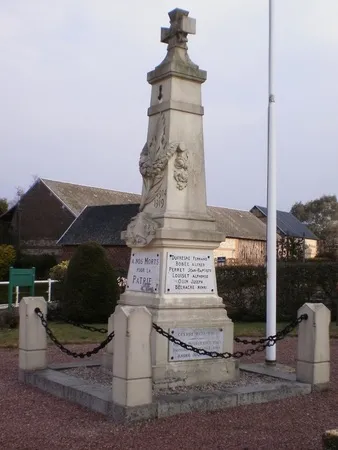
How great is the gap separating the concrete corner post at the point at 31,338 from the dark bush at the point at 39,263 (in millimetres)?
32028

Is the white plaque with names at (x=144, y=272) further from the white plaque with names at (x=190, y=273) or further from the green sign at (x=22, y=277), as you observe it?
the green sign at (x=22, y=277)

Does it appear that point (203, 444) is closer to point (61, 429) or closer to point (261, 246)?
point (61, 429)

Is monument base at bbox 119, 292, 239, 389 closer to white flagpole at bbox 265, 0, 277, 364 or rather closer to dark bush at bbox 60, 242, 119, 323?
white flagpole at bbox 265, 0, 277, 364

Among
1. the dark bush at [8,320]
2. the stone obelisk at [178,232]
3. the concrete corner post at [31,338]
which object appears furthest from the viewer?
the dark bush at [8,320]

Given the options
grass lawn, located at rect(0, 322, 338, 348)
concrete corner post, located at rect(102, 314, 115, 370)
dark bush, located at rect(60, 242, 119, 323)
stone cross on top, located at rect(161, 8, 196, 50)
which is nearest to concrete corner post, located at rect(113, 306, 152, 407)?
concrete corner post, located at rect(102, 314, 115, 370)

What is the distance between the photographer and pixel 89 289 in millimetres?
18359

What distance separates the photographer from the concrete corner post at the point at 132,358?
6.48 metres

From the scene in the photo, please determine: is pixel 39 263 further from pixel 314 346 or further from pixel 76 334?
pixel 314 346

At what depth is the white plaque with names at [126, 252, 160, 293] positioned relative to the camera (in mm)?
8133

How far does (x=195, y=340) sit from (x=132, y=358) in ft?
5.59

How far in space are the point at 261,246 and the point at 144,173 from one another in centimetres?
4199

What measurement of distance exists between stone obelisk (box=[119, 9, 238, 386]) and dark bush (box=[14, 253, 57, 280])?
33079mm

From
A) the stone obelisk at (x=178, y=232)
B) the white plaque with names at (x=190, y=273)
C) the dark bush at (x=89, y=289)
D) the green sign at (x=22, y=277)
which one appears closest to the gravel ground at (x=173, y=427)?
the stone obelisk at (x=178, y=232)

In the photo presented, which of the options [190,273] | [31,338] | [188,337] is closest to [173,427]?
[188,337]
